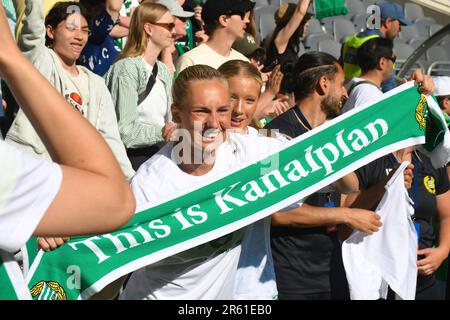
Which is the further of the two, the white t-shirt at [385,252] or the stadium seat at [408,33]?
the stadium seat at [408,33]

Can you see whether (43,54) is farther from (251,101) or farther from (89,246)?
(89,246)

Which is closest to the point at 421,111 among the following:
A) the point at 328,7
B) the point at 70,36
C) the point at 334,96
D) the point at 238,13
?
the point at 334,96

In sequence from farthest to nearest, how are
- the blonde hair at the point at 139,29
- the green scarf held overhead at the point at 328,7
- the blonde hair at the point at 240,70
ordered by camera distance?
1. the green scarf held overhead at the point at 328,7
2. the blonde hair at the point at 139,29
3. the blonde hair at the point at 240,70

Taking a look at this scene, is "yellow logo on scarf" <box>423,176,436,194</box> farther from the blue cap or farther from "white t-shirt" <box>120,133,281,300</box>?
the blue cap

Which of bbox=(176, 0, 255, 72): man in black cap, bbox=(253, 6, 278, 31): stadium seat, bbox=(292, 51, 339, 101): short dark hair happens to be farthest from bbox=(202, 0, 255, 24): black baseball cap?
bbox=(253, 6, 278, 31): stadium seat

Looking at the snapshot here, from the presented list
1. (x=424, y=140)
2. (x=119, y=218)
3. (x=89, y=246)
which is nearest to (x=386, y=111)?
(x=424, y=140)

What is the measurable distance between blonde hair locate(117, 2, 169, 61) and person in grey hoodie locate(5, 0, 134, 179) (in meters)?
0.50

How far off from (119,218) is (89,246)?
2.00 meters

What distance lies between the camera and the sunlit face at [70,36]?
17.4ft

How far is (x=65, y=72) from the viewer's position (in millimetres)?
5105

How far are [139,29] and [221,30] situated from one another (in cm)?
80

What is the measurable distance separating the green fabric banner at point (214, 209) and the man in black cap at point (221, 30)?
2109 mm

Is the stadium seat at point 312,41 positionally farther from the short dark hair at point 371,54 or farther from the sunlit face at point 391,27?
the short dark hair at point 371,54

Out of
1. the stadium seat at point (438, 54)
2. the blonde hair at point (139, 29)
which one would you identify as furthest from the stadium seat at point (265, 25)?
the blonde hair at point (139, 29)
